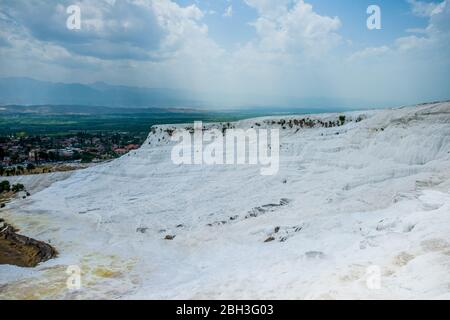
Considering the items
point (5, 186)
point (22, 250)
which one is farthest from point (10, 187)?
point (22, 250)

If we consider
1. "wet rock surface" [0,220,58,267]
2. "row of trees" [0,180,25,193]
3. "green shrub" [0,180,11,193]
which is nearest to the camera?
"wet rock surface" [0,220,58,267]

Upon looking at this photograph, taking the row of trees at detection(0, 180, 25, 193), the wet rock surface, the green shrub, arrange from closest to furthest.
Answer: the wet rock surface
the row of trees at detection(0, 180, 25, 193)
the green shrub

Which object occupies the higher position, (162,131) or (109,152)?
(162,131)

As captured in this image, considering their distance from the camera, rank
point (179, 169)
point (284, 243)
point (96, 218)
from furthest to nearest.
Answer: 1. point (179, 169)
2. point (96, 218)
3. point (284, 243)

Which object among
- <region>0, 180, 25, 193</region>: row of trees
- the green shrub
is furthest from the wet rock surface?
the green shrub

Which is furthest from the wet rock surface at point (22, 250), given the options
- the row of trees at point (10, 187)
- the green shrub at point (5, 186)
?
the green shrub at point (5, 186)

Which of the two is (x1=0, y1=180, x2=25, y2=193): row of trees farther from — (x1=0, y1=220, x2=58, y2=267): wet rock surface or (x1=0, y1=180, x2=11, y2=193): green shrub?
(x1=0, y1=220, x2=58, y2=267): wet rock surface

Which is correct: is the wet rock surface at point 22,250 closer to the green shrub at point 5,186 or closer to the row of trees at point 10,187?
the row of trees at point 10,187

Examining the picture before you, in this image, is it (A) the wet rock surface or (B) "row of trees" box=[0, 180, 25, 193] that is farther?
(B) "row of trees" box=[0, 180, 25, 193]
